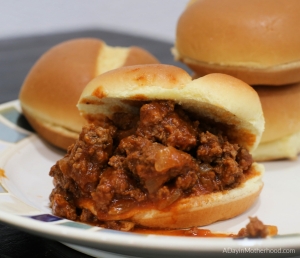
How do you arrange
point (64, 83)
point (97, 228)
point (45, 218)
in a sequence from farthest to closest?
point (64, 83) → point (45, 218) → point (97, 228)

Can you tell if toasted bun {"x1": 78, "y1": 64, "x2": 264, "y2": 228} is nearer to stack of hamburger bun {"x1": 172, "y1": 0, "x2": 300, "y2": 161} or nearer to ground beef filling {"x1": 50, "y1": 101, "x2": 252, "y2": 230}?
ground beef filling {"x1": 50, "y1": 101, "x2": 252, "y2": 230}

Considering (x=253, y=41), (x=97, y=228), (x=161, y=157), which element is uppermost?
(x=253, y=41)

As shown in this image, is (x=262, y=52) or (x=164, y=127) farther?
(x=262, y=52)

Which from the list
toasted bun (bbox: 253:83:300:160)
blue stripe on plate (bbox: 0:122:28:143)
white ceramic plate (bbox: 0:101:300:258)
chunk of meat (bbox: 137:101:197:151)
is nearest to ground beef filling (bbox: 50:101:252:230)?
chunk of meat (bbox: 137:101:197:151)

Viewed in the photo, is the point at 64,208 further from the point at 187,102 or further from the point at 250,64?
the point at 250,64

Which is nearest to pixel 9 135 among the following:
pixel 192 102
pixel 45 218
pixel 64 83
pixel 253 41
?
pixel 64 83

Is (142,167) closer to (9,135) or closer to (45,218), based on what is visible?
(45,218)

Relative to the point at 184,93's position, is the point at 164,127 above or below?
below
